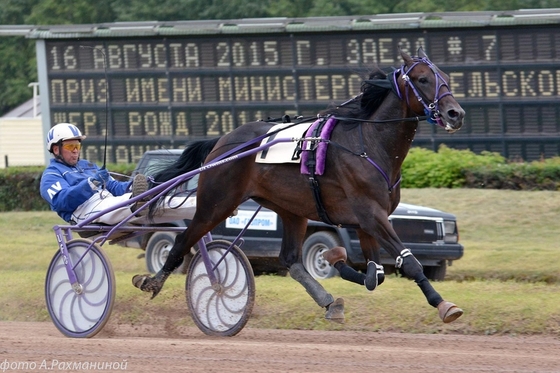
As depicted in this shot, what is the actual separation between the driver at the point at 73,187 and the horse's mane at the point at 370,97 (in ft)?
5.65

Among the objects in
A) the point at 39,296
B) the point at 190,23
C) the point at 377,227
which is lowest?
the point at 39,296

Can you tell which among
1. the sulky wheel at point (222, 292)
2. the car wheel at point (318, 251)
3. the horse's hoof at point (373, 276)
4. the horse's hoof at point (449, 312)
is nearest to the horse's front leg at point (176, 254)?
the sulky wheel at point (222, 292)

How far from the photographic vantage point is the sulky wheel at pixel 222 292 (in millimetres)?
7887

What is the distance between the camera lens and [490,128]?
14.1 meters

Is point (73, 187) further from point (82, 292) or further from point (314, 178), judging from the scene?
point (314, 178)

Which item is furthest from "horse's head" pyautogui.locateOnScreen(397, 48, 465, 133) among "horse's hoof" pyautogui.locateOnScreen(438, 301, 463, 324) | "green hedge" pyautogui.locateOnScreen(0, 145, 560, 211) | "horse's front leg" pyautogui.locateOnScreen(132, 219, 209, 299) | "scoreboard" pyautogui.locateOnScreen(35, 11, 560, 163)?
"green hedge" pyautogui.locateOnScreen(0, 145, 560, 211)

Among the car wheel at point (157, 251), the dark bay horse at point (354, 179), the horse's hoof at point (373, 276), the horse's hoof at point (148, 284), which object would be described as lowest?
the car wheel at point (157, 251)

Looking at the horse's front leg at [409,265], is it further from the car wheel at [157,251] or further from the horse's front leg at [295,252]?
the car wheel at [157,251]

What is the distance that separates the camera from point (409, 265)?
7.06m

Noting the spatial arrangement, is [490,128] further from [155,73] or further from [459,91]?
[155,73]

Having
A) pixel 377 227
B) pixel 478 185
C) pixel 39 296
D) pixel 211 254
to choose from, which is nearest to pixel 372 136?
pixel 377 227

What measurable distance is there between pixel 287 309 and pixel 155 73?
23.6ft

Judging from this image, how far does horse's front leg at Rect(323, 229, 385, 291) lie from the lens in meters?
7.39

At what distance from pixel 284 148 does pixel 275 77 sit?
7.14 m
